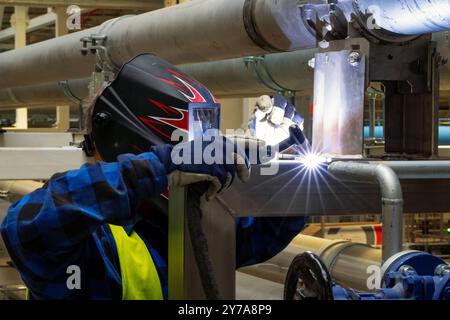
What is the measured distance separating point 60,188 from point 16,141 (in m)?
3.82

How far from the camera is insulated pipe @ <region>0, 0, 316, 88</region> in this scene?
185 centimetres

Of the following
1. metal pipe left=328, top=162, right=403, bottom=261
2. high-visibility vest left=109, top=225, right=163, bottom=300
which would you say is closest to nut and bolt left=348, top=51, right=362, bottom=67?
metal pipe left=328, top=162, right=403, bottom=261

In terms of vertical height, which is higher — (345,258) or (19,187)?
(19,187)

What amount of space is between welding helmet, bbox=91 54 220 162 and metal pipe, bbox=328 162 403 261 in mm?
310

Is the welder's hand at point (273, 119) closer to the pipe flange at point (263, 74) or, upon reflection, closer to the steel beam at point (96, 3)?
the pipe flange at point (263, 74)

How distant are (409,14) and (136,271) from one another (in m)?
0.64

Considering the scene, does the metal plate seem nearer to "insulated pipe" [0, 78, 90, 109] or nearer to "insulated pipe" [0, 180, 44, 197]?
"insulated pipe" [0, 180, 44, 197]

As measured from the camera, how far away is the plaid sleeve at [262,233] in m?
1.56

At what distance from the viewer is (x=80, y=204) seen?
1020 millimetres

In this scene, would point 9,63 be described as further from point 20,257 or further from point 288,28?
point 20,257

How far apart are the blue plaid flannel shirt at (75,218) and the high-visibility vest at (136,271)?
21mm

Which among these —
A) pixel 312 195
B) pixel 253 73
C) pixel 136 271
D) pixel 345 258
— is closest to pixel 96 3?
pixel 253 73

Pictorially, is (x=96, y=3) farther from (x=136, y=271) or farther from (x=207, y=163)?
(x=207, y=163)
